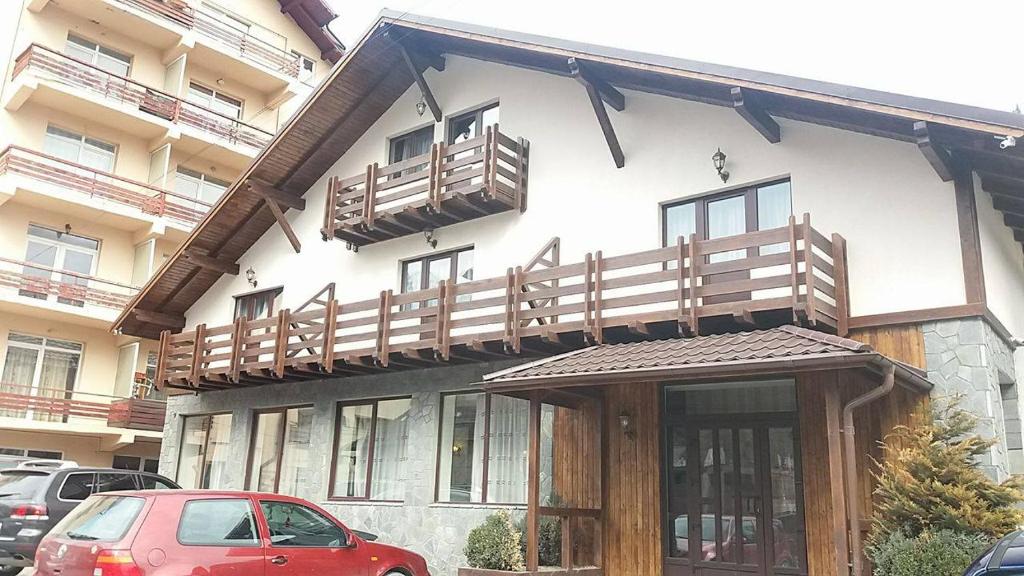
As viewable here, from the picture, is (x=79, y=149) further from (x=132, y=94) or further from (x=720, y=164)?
(x=720, y=164)

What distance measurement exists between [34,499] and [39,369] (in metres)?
13.9

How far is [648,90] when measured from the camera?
12969 millimetres

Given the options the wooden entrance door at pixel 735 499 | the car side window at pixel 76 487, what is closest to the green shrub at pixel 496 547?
the wooden entrance door at pixel 735 499

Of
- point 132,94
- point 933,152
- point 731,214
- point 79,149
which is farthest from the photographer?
point 132,94

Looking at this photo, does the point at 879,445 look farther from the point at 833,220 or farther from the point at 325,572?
the point at 325,572

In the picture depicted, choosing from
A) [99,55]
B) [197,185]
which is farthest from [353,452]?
Result: [99,55]

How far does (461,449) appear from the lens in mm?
14242

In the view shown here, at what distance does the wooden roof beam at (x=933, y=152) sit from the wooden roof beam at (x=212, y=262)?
15.0m

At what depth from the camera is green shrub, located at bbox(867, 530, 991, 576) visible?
803 cm

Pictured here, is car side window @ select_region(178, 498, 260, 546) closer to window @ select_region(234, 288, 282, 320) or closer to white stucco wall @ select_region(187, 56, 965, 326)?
white stucco wall @ select_region(187, 56, 965, 326)

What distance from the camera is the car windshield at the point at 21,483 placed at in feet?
37.0

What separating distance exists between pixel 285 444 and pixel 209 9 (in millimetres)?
17683

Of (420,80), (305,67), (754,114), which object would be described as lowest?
(754,114)

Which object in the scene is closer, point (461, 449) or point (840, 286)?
point (840, 286)
